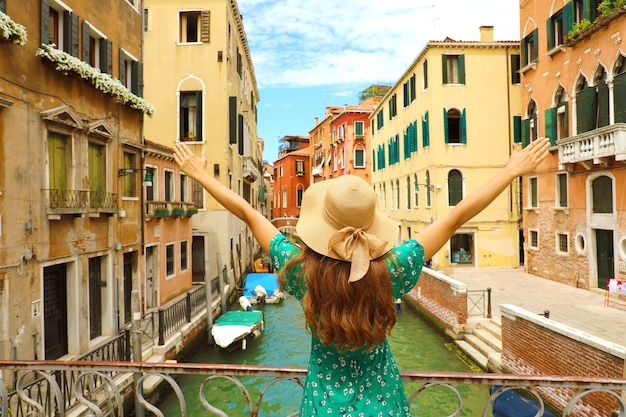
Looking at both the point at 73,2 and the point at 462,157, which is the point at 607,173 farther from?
the point at 73,2

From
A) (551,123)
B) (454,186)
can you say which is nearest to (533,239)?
(454,186)

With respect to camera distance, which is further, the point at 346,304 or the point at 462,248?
the point at 462,248

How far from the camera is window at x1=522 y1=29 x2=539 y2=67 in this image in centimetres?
1425

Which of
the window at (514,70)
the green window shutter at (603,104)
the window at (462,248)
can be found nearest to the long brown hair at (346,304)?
the green window shutter at (603,104)

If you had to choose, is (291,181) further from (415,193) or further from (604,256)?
(604,256)

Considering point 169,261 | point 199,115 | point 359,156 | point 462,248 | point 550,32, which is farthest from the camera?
point 359,156

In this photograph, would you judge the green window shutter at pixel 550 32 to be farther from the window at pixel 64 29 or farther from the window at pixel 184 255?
the window at pixel 64 29

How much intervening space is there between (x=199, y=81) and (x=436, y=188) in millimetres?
9711

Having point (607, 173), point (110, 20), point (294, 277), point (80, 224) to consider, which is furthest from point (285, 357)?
point (294, 277)

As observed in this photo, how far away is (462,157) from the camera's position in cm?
1731

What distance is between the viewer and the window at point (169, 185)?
12.5 meters

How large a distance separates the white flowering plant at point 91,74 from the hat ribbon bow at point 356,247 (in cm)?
690

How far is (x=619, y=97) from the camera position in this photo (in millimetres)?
10477

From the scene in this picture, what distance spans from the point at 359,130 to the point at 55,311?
28202 millimetres
